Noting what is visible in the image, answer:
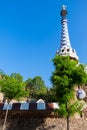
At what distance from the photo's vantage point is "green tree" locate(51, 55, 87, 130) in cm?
2320

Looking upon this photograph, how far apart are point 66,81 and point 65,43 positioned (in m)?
18.3

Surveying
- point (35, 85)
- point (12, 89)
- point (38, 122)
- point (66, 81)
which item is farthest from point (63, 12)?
point (38, 122)

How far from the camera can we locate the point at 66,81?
941 inches

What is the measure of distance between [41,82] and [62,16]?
1319cm

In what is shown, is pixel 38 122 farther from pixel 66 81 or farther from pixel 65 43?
pixel 65 43

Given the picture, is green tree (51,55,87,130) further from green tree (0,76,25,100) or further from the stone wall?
green tree (0,76,25,100)

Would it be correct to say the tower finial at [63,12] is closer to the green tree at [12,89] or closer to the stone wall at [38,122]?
the green tree at [12,89]

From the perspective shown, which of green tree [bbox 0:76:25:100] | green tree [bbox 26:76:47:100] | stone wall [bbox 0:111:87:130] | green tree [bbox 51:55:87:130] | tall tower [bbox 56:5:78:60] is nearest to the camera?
green tree [bbox 51:55:87:130]

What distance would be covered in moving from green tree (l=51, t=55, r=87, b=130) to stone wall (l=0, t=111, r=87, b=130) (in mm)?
3015

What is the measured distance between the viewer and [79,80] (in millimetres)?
24266

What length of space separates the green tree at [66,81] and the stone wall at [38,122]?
3.02 m

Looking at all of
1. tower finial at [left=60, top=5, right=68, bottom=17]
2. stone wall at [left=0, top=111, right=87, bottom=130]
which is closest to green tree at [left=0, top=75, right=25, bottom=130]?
stone wall at [left=0, top=111, right=87, bottom=130]

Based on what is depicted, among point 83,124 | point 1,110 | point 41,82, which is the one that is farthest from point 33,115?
point 41,82

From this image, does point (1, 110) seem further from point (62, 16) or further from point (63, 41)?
point (62, 16)
